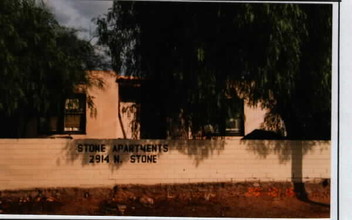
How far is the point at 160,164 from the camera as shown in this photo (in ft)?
25.9

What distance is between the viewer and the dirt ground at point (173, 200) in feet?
25.2

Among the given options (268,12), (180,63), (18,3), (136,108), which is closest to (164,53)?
(180,63)

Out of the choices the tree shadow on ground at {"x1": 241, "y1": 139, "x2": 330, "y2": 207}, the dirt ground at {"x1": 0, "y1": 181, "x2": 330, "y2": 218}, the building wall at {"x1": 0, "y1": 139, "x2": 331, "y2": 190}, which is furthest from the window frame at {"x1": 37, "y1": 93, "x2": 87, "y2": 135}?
the tree shadow on ground at {"x1": 241, "y1": 139, "x2": 330, "y2": 207}

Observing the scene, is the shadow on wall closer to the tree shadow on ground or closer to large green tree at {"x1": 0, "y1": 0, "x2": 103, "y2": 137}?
the tree shadow on ground

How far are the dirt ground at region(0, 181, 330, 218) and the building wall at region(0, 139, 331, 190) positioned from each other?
0.33 ft

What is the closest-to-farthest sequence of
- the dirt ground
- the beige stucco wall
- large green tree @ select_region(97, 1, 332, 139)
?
large green tree @ select_region(97, 1, 332, 139), the dirt ground, the beige stucco wall

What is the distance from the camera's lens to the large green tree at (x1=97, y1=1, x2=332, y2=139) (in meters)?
7.52

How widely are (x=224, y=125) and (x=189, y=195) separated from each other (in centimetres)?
110

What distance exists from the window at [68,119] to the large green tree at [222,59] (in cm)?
73

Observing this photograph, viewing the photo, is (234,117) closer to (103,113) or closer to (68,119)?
(103,113)

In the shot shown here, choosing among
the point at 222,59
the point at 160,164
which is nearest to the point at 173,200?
the point at 160,164

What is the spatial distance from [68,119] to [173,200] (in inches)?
71.8

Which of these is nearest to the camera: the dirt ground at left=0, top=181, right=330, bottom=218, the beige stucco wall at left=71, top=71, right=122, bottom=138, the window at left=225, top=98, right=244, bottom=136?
the dirt ground at left=0, top=181, right=330, bottom=218

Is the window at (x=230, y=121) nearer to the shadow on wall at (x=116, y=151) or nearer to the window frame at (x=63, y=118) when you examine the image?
the shadow on wall at (x=116, y=151)
